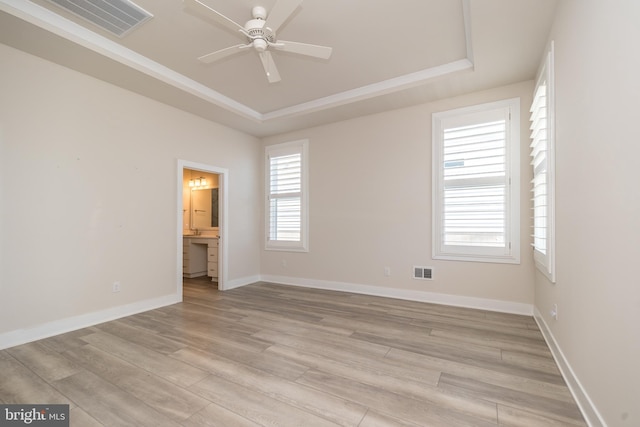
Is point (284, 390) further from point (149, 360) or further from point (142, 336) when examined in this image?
point (142, 336)

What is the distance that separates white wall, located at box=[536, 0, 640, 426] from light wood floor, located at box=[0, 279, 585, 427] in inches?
18.7

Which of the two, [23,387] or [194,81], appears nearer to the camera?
[23,387]

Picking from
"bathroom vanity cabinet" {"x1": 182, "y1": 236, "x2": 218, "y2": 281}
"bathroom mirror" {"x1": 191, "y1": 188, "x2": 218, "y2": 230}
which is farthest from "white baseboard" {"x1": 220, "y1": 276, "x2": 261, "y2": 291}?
"bathroom mirror" {"x1": 191, "y1": 188, "x2": 218, "y2": 230}

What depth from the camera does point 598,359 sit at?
1515mm

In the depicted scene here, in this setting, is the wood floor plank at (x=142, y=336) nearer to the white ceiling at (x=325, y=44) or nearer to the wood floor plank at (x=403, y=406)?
the wood floor plank at (x=403, y=406)

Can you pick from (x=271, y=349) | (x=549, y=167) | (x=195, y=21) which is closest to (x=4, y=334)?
(x=271, y=349)

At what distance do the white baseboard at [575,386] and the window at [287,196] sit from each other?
11.6 feet

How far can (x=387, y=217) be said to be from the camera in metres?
4.43

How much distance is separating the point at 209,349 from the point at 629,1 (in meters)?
3.40

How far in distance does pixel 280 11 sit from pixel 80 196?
291 centimetres

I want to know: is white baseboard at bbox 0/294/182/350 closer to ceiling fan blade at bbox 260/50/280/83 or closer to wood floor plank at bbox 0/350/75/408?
wood floor plank at bbox 0/350/75/408

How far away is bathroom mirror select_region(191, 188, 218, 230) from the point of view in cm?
645

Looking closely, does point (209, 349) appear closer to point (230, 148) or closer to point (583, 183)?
point (583, 183)

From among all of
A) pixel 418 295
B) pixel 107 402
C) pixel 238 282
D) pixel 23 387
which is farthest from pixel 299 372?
pixel 238 282
